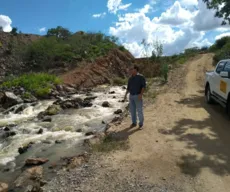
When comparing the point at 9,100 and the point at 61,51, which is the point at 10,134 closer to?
the point at 9,100

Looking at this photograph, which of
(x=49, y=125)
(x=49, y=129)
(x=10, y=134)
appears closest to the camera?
(x=10, y=134)

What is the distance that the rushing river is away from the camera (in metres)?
9.65

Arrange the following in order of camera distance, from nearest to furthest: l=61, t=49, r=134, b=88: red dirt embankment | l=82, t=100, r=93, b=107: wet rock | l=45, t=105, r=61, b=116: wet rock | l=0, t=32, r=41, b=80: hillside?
l=45, t=105, r=61, b=116: wet rock, l=82, t=100, r=93, b=107: wet rock, l=61, t=49, r=134, b=88: red dirt embankment, l=0, t=32, r=41, b=80: hillside

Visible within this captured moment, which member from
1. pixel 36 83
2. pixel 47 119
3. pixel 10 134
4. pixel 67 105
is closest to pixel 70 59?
pixel 36 83

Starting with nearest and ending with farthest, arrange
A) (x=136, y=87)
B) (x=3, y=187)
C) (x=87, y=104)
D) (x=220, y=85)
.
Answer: (x=3, y=187), (x=136, y=87), (x=220, y=85), (x=87, y=104)

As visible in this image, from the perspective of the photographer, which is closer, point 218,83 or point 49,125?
point 218,83

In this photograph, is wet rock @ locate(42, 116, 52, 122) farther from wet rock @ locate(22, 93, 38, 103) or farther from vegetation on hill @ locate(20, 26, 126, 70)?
vegetation on hill @ locate(20, 26, 126, 70)

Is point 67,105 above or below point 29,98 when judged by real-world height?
below

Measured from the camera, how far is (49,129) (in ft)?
42.0

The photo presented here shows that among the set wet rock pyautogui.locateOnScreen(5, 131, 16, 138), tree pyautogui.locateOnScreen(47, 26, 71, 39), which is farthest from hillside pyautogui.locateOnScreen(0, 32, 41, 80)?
wet rock pyautogui.locateOnScreen(5, 131, 16, 138)

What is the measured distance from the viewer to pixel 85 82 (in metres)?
26.8

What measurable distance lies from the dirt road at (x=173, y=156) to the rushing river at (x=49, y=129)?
79.7 inches

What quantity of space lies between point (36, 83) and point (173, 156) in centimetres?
1685

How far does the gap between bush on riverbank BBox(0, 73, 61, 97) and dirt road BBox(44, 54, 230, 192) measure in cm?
1141
